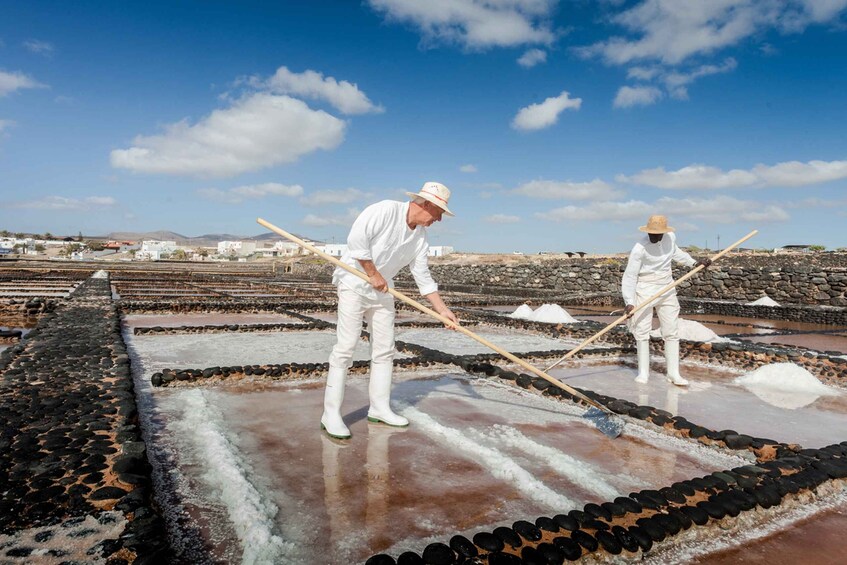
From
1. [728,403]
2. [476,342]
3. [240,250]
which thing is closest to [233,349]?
[476,342]

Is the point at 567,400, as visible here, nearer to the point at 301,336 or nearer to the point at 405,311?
the point at 301,336

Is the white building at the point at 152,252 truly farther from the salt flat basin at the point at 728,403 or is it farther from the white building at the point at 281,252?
the salt flat basin at the point at 728,403

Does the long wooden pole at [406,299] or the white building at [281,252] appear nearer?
the long wooden pole at [406,299]

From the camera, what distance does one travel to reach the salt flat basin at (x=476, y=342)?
269 inches

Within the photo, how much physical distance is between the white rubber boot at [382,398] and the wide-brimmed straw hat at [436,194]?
1.08 metres

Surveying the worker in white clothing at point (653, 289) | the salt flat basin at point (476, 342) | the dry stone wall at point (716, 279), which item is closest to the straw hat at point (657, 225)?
the worker in white clothing at point (653, 289)

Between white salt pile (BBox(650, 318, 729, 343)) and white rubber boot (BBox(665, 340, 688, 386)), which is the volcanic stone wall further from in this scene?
white salt pile (BBox(650, 318, 729, 343))

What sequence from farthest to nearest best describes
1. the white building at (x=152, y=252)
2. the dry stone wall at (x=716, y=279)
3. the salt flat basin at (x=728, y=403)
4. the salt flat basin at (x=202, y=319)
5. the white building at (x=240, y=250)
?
the white building at (x=240, y=250) < the white building at (x=152, y=252) < the dry stone wall at (x=716, y=279) < the salt flat basin at (x=202, y=319) < the salt flat basin at (x=728, y=403)

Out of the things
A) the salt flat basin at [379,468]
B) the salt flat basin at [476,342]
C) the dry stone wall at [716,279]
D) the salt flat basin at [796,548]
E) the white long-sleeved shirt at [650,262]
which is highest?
the white long-sleeved shirt at [650,262]

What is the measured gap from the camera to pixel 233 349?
617 cm

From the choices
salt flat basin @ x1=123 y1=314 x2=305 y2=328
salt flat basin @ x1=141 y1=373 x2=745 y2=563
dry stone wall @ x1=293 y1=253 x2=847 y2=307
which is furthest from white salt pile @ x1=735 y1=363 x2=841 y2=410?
dry stone wall @ x1=293 y1=253 x2=847 y2=307

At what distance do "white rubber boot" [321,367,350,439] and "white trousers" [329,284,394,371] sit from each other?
0.06m

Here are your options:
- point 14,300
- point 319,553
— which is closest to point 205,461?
point 319,553

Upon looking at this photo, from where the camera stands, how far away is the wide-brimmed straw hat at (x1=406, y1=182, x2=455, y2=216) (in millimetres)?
3115
